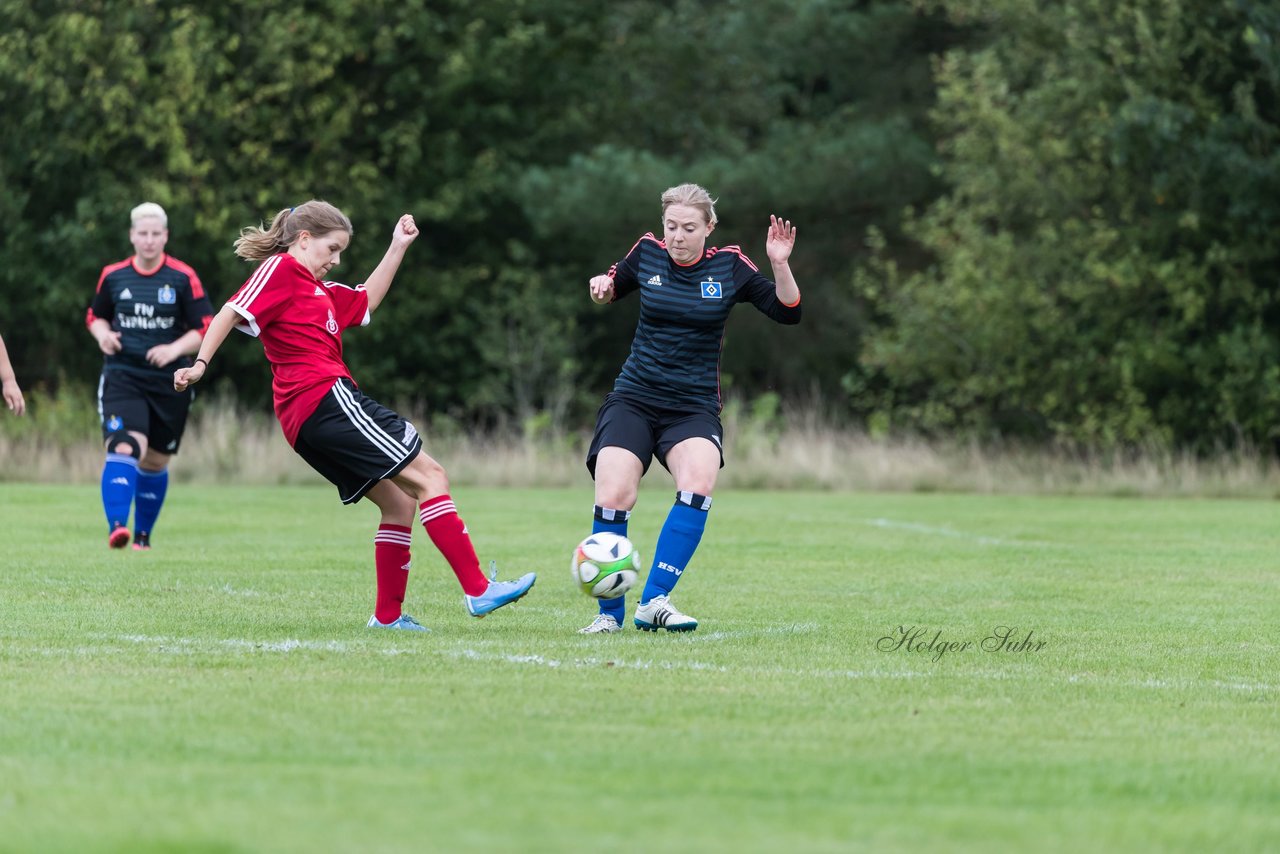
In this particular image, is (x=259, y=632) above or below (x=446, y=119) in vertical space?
below

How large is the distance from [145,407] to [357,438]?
4.90 m

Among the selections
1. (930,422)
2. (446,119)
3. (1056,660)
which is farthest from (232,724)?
(446,119)

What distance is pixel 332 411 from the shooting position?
7.64 m

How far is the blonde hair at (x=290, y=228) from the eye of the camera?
7789mm

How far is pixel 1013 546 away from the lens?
544 inches

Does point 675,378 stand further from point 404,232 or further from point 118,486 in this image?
point 118,486

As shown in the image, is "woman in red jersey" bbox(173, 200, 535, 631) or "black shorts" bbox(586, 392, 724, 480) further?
"black shorts" bbox(586, 392, 724, 480)

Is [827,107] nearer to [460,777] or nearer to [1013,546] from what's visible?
[1013,546]

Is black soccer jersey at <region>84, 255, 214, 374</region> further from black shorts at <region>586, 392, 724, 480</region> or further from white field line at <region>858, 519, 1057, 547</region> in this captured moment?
white field line at <region>858, 519, 1057, 547</region>

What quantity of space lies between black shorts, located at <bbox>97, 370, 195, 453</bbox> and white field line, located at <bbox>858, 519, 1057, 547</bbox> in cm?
579

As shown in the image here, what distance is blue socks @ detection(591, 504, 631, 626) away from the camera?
8.00 metres

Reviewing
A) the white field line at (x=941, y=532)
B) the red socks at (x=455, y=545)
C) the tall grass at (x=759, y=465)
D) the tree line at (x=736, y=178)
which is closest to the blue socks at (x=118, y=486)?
the red socks at (x=455, y=545)

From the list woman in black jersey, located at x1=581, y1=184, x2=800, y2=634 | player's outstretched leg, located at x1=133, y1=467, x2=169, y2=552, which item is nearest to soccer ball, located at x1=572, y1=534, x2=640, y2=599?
woman in black jersey, located at x1=581, y1=184, x2=800, y2=634

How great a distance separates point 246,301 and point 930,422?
75.3 feet
